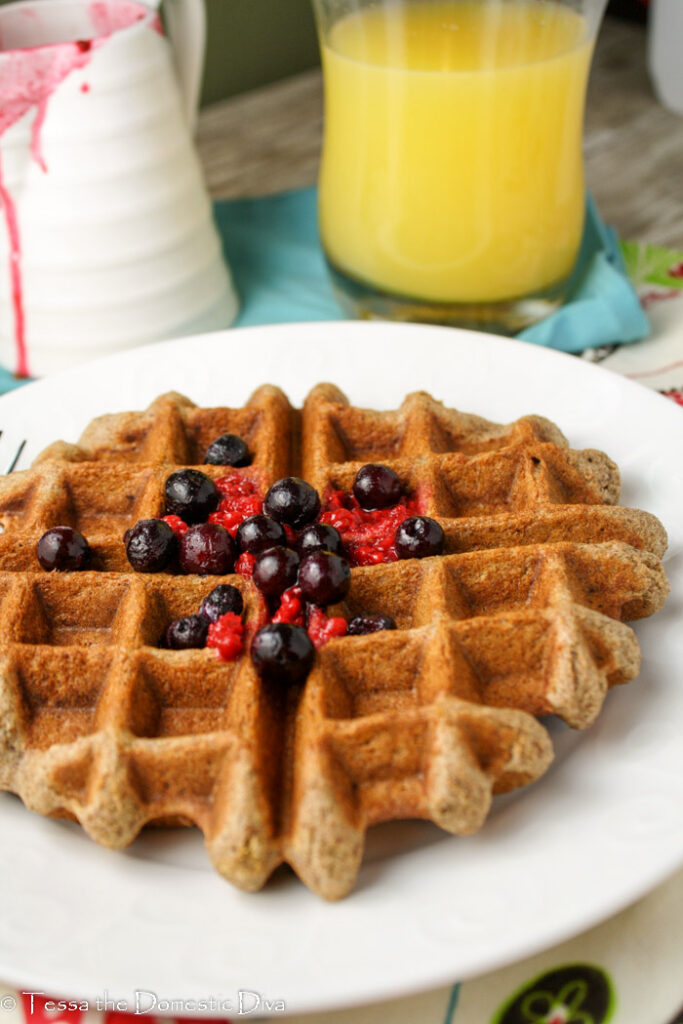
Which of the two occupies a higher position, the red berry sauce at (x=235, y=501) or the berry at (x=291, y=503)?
the berry at (x=291, y=503)

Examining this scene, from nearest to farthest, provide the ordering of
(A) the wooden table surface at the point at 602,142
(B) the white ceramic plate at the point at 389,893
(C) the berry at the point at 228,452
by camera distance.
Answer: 1. (B) the white ceramic plate at the point at 389,893
2. (C) the berry at the point at 228,452
3. (A) the wooden table surface at the point at 602,142

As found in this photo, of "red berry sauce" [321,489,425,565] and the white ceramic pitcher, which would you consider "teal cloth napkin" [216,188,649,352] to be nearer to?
the white ceramic pitcher

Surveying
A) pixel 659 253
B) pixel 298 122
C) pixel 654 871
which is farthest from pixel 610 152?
pixel 654 871

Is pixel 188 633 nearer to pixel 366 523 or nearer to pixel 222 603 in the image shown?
pixel 222 603

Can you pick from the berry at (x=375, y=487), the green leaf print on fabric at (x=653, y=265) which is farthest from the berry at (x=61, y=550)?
the green leaf print on fabric at (x=653, y=265)

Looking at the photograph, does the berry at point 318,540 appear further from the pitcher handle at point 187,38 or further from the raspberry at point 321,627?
the pitcher handle at point 187,38

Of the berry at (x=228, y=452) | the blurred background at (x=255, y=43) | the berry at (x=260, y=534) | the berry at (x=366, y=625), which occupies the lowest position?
the blurred background at (x=255, y=43)
